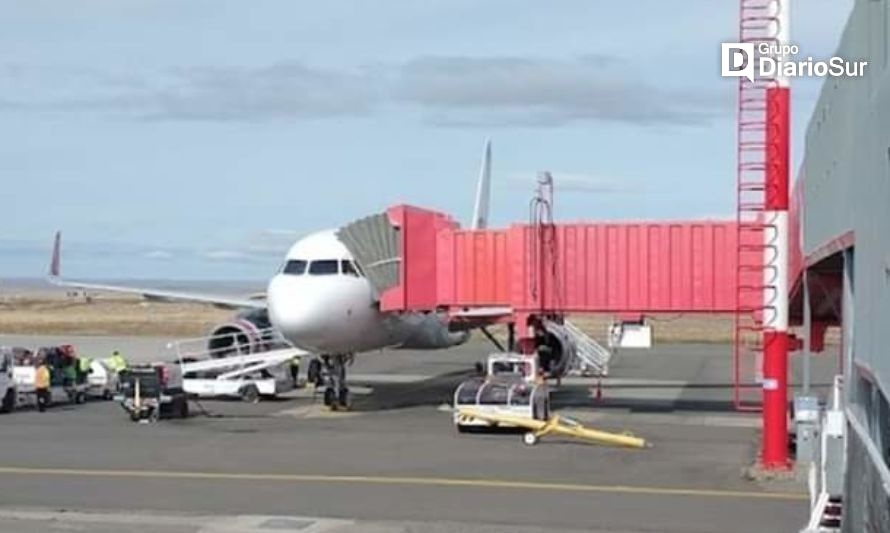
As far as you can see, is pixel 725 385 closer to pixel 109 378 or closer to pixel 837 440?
pixel 109 378

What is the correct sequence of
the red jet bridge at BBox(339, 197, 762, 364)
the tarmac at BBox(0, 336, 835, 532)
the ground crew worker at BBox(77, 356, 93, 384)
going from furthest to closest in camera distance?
the ground crew worker at BBox(77, 356, 93, 384)
the red jet bridge at BBox(339, 197, 762, 364)
the tarmac at BBox(0, 336, 835, 532)

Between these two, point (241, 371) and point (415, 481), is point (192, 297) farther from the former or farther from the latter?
point (415, 481)

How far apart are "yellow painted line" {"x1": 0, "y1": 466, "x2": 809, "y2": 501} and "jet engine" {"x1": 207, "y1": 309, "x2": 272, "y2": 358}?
17271mm

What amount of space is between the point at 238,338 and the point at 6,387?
785cm

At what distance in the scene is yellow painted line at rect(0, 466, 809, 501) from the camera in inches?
811

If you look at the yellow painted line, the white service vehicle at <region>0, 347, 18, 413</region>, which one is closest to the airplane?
the white service vehicle at <region>0, 347, 18, 413</region>

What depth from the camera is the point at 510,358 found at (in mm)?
33969

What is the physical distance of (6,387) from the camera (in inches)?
1367

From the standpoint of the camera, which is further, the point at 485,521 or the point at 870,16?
the point at 485,521

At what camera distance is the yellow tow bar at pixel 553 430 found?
26906 mm

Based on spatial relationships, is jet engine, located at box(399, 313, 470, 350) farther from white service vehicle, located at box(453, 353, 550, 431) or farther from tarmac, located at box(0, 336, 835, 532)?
white service vehicle, located at box(453, 353, 550, 431)

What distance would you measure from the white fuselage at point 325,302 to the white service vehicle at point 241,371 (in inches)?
101

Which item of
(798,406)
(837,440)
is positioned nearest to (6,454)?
(798,406)

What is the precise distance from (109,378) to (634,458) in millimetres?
19981
